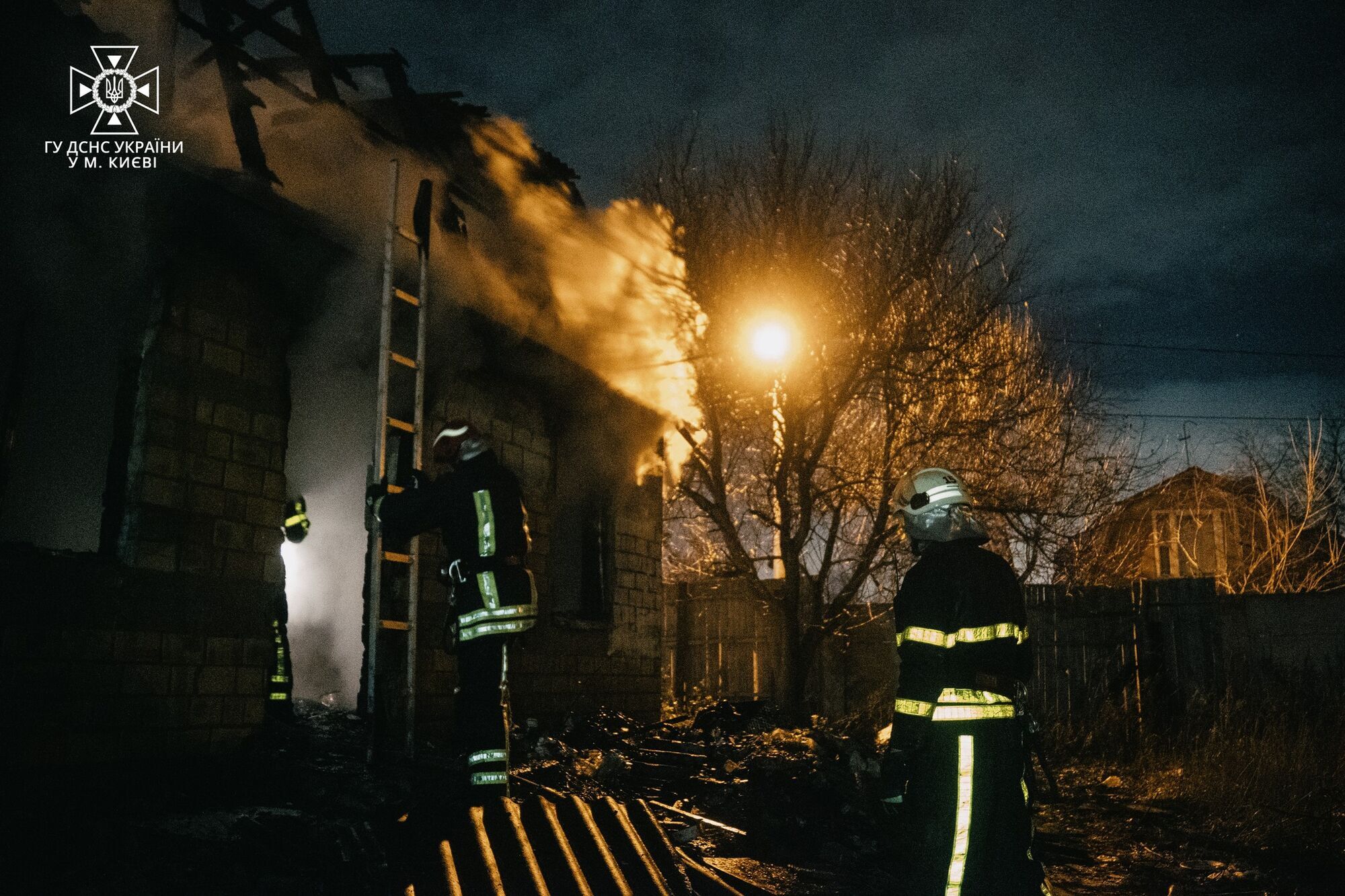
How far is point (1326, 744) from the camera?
28.5ft

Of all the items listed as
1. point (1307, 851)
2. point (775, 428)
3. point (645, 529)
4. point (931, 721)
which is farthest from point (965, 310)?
point (931, 721)

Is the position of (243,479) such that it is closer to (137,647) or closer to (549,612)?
(137,647)

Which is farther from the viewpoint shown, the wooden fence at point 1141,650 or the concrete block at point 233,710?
the wooden fence at point 1141,650

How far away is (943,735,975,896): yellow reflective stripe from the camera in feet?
10.9

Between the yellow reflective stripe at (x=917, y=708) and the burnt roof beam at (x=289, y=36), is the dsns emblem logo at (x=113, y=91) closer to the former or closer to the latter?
the burnt roof beam at (x=289, y=36)

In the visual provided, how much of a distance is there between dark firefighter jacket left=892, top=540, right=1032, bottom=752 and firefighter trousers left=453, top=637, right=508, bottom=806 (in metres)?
2.22

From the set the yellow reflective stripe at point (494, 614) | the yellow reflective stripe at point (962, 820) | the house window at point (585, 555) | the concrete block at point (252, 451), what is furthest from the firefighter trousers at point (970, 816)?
the house window at point (585, 555)

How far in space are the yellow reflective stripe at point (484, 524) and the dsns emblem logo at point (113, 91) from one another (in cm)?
290

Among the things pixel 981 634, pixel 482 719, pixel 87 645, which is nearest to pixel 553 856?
pixel 482 719

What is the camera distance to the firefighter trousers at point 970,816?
3.35 metres

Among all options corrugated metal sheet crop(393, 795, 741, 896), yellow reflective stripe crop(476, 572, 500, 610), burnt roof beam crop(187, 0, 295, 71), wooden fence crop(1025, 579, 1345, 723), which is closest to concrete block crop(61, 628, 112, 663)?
yellow reflective stripe crop(476, 572, 500, 610)

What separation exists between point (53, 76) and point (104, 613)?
298 cm

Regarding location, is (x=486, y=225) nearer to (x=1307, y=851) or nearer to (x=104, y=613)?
(x=104, y=613)

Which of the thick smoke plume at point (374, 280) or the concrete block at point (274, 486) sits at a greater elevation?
the thick smoke plume at point (374, 280)
